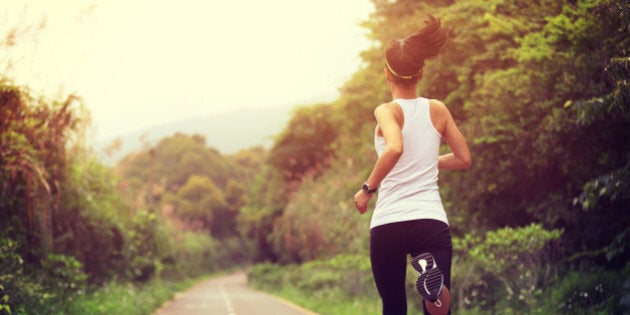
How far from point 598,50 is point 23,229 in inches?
305

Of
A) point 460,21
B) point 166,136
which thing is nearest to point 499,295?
point 460,21

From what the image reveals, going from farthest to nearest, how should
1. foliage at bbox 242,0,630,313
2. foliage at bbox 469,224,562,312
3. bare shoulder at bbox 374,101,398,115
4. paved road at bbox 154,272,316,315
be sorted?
paved road at bbox 154,272,316,315
foliage at bbox 469,224,562,312
foliage at bbox 242,0,630,313
bare shoulder at bbox 374,101,398,115

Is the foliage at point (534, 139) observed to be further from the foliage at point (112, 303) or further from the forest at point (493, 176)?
the foliage at point (112, 303)

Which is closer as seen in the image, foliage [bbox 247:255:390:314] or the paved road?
foliage [bbox 247:255:390:314]

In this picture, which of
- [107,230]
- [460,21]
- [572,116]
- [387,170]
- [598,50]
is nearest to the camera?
[387,170]

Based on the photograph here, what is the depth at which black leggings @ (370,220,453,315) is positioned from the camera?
3064 millimetres

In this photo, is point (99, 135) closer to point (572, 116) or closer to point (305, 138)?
point (572, 116)

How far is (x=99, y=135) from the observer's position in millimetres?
13852

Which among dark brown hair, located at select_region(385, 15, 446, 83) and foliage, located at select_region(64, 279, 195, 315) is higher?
dark brown hair, located at select_region(385, 15, 446, 83)

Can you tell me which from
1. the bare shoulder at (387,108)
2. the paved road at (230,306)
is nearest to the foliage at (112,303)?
the paved road at (230,306)

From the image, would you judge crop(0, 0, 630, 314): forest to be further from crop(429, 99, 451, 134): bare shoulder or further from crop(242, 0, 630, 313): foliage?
crop(429, 99, 451, 134): bare shoulder

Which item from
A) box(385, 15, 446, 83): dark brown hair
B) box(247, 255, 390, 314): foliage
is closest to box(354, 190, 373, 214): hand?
box(385, 15, 446, 83): dark brown hair

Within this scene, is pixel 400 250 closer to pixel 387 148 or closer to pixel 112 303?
pixel 387 148

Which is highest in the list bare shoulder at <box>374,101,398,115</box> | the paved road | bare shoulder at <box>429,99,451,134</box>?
bare shoulder at <box>374,101,398,115</box>
